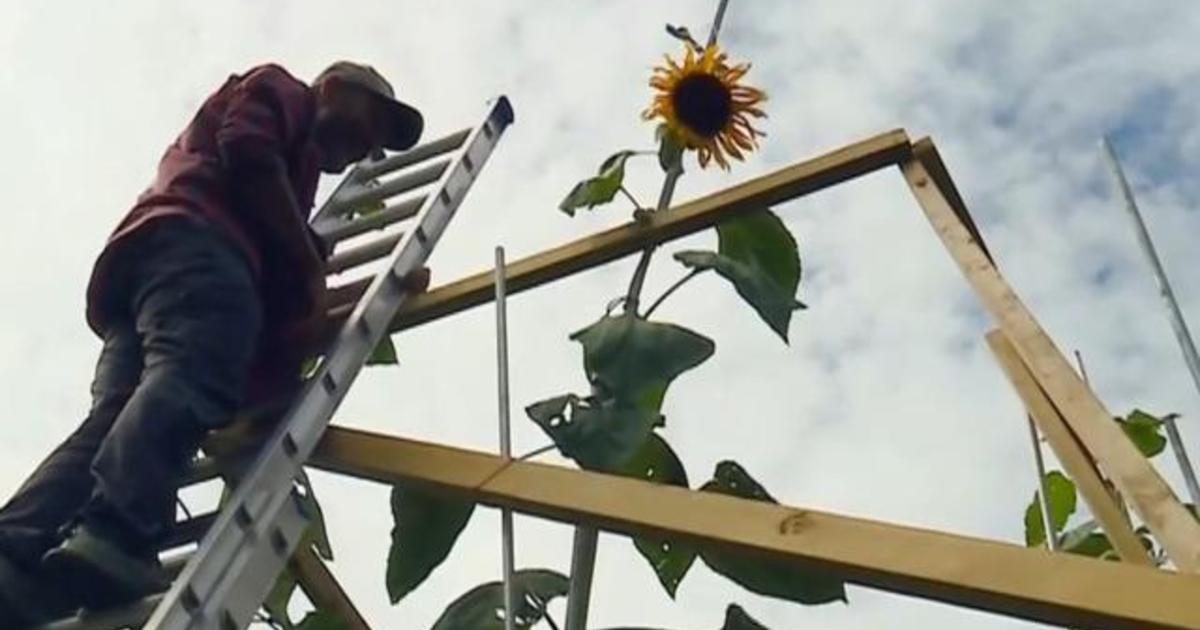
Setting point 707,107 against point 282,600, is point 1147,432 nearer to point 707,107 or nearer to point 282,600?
point 707,107

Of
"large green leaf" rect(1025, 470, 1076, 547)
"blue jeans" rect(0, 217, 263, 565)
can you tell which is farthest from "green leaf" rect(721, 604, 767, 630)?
"blue jeans" rect(0, 217, 263, 565)

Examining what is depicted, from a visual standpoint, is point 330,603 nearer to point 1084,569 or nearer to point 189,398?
point 189,398

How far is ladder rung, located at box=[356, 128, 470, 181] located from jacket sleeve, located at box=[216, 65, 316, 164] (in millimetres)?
632

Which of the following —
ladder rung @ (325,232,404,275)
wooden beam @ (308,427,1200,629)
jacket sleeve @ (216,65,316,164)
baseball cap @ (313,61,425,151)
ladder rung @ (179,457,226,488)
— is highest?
baseball cap @ (313,61,425,151)

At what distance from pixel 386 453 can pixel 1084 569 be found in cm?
110

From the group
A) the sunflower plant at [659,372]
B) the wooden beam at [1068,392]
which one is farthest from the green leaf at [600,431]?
the wooden beam at [1068,392]

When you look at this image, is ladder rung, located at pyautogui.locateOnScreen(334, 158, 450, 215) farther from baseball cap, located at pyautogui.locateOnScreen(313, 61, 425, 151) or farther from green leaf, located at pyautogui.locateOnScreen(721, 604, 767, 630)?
green leaf, located at pyautogui.locateOnScreen(721, 604, 767, 630)

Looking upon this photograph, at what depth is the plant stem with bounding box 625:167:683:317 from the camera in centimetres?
305

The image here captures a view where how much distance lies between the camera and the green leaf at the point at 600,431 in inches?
110

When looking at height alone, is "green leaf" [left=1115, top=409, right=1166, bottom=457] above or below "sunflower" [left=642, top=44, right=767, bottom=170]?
below

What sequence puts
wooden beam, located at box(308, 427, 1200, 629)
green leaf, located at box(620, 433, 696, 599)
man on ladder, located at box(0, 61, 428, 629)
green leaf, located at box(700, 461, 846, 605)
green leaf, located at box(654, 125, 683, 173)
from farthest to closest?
green leaf, located at box(654, 125, 683, 173), green leaf, located at box(620, 433, 696, 599), green leaf, located at box(700, 461, 846, 605), man on ladder, located at box(0, 61, 428, 629), wooden beam, located at box(308, 427, 1200, 629)

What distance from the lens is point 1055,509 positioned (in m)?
3.16

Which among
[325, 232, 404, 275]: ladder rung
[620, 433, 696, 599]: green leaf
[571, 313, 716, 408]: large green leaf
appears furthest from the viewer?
[325, 232, 404, 275]: ladder rung

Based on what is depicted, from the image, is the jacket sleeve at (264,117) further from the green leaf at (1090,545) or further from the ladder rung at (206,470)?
the green leaf at (1090,545)
